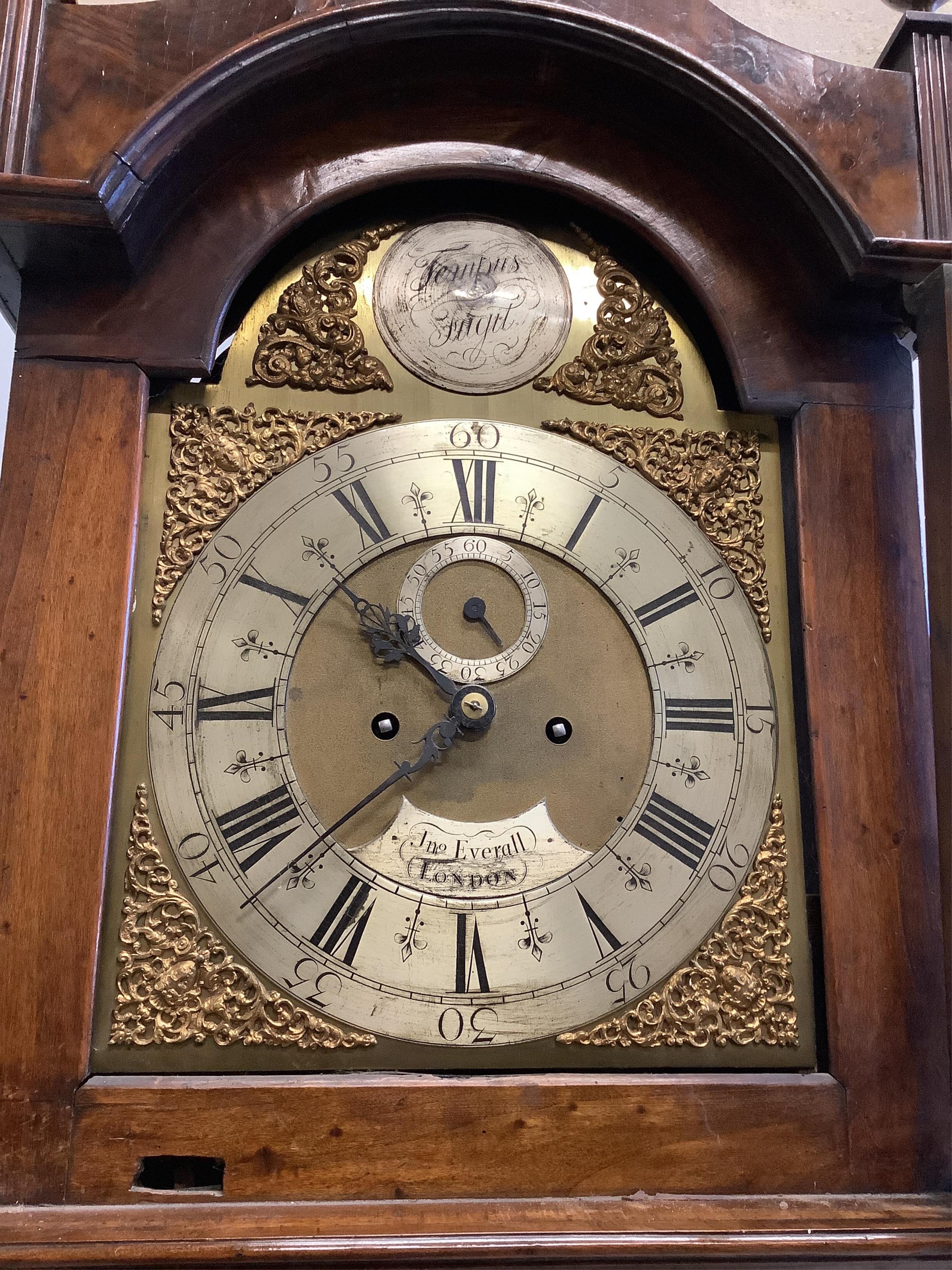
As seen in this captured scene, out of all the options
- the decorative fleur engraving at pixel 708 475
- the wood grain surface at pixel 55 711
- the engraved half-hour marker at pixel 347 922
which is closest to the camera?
the wood grain surface at pixel 55 711

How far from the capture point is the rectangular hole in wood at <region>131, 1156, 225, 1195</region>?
60.2 inches

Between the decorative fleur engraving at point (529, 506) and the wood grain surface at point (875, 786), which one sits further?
the decorative fleur engraving at point (529, 506)

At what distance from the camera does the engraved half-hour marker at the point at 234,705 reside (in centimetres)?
169

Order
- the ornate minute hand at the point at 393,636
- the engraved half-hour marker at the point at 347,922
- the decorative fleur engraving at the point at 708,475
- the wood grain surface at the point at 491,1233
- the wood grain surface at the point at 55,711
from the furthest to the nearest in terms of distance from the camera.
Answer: the decorative fleur engraving at the point at 708,475
the ornate minute hand at the point at 393,636
the engraved half-hour marker at the point at 347,922
the wood grain surface at the point at 55,711
the wood grain surface at the point at 491,1233

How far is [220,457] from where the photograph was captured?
1.78 meters

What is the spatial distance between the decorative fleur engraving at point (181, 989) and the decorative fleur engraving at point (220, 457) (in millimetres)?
436

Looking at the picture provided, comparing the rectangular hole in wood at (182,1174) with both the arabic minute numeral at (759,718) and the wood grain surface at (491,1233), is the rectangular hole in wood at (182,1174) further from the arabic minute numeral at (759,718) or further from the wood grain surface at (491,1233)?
the arabic minute numeral at (759,718)

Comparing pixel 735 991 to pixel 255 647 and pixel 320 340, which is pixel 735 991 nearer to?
pixel 255 647

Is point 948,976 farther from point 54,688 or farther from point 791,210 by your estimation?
point 54,688

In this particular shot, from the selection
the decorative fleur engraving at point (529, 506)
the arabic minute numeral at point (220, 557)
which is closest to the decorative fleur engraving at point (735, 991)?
the decorative fleur engraving at point (529, 506)

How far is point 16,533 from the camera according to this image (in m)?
1.67

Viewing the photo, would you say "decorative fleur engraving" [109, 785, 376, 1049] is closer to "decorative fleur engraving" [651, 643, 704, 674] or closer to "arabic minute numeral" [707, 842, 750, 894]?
"arabic minute numeral" [707, 842, 750, 894]

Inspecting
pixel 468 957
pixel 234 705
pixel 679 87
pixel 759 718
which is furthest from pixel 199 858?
pixel 679 87

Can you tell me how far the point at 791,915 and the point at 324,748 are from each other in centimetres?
74
